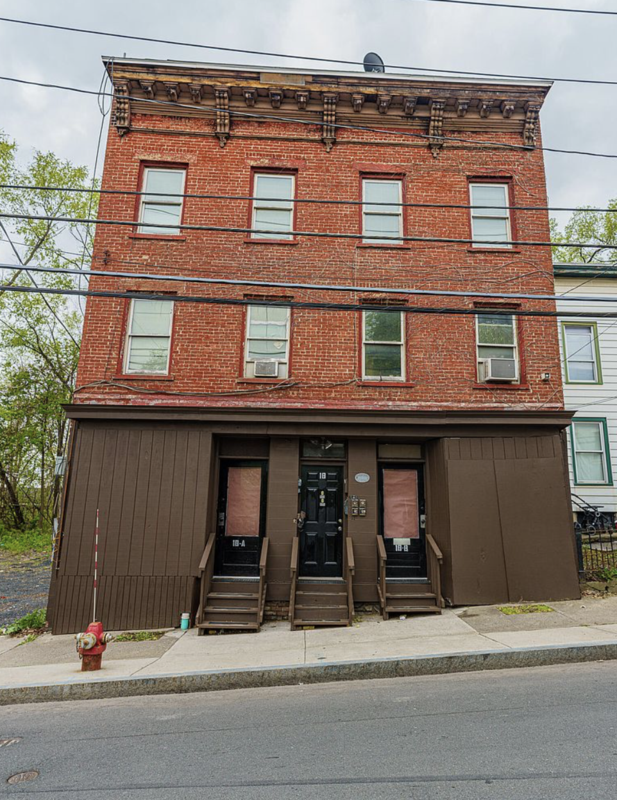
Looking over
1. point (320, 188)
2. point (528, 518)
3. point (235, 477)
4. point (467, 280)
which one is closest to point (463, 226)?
point (467, 280)

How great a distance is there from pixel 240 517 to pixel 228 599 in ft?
5.16

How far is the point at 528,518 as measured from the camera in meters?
9.12

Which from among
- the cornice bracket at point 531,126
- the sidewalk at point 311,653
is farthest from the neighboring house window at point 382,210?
the sidewalk at point 311,653

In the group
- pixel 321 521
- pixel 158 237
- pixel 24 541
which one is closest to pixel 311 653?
pixel 321 521

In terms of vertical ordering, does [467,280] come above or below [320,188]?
below

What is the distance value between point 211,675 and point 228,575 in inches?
128

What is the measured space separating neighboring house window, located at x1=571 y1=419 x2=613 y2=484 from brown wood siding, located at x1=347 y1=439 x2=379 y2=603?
23.2ft

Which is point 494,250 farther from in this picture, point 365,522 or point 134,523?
point 134,523

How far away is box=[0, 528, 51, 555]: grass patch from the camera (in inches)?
694

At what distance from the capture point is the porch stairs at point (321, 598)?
827cm

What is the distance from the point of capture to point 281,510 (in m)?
9.17

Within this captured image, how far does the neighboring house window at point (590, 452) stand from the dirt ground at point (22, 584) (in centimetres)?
1378

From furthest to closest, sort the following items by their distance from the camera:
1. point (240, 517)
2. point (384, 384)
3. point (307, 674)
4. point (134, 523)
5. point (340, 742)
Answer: point (384, 384)
point (240, 517)
point (134, 523)
point (307, 674)
point (340, 742)

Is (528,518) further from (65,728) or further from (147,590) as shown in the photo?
(65,728)
